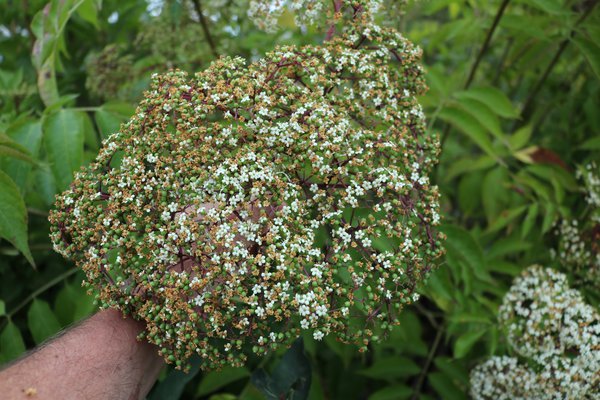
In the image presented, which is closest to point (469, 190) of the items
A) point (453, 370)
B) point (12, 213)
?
point (453, 370)

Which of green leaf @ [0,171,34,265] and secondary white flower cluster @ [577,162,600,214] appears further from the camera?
secondary white flower cluster @ [577,162,600,214]

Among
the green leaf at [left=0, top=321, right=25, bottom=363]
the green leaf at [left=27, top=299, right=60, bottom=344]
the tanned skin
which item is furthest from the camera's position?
the green leaf at [left=27, top=299, right=60, bottom=344]

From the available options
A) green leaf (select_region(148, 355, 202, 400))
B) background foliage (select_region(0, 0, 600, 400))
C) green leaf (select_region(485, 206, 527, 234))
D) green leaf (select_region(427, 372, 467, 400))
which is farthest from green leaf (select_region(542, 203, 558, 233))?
green leaf (select_region(148, 355, 202, 400))

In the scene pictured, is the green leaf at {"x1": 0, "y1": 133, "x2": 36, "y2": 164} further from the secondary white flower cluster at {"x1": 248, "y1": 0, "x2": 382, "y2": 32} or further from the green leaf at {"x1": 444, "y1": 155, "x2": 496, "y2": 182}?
the green leaf at {"x1": 444, "y1": 155, "x2": 496, "y2": 182}

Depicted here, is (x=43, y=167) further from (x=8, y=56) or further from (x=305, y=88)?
(x=8, y=56)

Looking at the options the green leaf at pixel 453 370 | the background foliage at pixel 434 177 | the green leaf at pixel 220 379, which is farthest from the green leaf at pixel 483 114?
the green leaf at pixel 220 379

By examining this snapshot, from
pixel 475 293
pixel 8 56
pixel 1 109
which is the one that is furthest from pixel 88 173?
pixel 8 56
